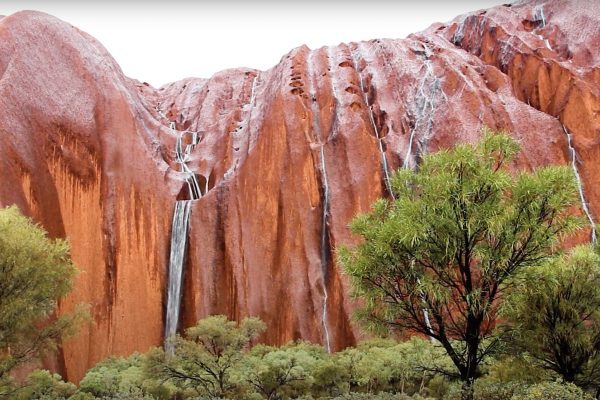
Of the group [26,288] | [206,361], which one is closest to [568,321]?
[206,361]

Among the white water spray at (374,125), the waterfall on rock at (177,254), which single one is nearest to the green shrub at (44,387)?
the waterfall on rock at (177,254)

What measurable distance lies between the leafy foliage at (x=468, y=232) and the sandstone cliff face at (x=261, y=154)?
47.7ft

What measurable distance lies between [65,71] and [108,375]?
21030 millimetres

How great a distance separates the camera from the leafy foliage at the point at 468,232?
1225cm

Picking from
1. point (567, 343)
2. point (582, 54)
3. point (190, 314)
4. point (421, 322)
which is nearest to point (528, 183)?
point (421, 322)

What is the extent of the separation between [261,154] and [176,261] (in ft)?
28.9

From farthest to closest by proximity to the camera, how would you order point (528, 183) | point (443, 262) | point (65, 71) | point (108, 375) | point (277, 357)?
point (65, 71), point (108, 375), point (277, 357), point (443, 262), point (528, 183)

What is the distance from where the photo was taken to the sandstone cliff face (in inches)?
1139

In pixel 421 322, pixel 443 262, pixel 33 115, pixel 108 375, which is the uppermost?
pixel 33 115

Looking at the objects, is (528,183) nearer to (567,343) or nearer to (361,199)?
(567,343)

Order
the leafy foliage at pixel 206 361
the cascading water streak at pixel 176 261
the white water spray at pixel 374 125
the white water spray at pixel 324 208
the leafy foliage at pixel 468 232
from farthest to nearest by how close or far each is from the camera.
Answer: the white water spray at pixel 374 125 → the cascading water streak at pixel 176 261 → the white water spray at pixel 324 208 → the leafy foliage at pixel 206 361 → the leafy foliage at pixel 468 232

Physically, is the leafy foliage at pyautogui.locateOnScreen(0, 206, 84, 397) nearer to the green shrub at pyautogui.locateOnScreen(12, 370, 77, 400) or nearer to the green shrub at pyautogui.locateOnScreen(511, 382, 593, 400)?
the green shrub at pyautogui.locateOnScreen(12, 370, 77, 400)

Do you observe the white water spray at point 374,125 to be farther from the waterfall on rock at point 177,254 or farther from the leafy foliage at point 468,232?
the leafy foliage at point 468,232

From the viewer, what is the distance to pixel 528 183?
1207 cm
